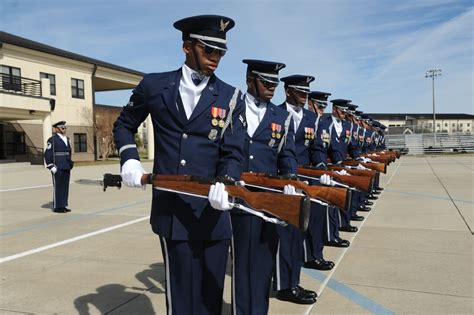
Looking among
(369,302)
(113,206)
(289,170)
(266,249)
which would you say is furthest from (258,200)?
(113,206)

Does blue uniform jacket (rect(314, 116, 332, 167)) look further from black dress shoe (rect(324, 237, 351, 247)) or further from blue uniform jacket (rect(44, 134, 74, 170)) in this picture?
blue uniform jacket (rect(44, 134, 74, 170))

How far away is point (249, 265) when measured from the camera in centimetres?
320

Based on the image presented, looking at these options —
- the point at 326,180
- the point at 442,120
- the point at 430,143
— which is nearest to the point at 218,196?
the point at 326,180

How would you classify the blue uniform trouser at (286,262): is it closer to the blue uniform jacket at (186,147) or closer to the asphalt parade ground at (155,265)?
the asphalt parade ground at (155,265)

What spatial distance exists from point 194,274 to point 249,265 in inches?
A: 33.3

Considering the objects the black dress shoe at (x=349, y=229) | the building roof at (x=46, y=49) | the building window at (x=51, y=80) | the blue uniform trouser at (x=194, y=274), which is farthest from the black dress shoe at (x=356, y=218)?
the building window at (x=51, y=80)

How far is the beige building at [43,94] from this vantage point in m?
24.7

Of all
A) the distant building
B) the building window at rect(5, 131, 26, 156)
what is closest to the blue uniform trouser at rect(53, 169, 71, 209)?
the building window at rect(5, 131, 26, 156)

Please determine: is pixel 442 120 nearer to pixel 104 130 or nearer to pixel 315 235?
pixel 104 130

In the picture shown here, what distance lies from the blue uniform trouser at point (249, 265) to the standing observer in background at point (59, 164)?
683 centimetres

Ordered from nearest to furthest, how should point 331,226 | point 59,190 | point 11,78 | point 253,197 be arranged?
1. point 253,197
2. point 331,226
3. point 59,190
4. point 11,78

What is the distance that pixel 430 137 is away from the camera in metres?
40.8

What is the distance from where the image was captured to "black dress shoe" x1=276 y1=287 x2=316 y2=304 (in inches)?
154

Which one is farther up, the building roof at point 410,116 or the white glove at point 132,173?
the building roof at point 410,116
